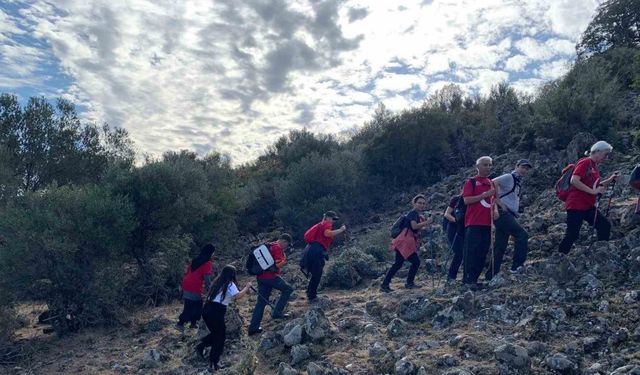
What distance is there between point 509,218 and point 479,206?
551 mm

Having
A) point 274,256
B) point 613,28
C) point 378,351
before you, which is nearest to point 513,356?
point 378,351

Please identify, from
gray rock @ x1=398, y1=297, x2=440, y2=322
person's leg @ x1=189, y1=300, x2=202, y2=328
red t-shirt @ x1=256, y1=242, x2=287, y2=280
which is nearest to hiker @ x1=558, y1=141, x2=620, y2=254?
gray rock @ x1=398, y1=297, x2=440, y2=322

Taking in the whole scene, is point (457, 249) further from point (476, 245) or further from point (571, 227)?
point (571, 227)

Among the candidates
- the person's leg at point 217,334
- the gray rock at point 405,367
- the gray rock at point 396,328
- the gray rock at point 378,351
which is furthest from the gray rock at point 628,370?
the person's leg at point 217,334

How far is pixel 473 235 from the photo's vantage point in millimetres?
7660

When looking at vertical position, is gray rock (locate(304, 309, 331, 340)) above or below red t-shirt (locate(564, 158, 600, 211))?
below

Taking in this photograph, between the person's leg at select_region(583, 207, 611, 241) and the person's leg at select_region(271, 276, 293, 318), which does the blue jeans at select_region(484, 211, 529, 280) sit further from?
the person's leg at select_region(271, 276, 293, 318)

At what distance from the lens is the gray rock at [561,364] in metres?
5.04

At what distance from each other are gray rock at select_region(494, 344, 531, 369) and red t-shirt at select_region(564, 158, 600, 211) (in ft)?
9.73

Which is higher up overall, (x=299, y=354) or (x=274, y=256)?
(x=274, y=256)

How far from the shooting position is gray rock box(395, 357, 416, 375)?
220 inches

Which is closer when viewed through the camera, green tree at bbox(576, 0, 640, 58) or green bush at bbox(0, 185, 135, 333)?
green bush at bbox(0, 185, 135, 333)

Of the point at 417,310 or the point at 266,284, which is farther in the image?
the point at 266,284

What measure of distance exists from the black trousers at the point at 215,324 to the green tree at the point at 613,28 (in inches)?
943
